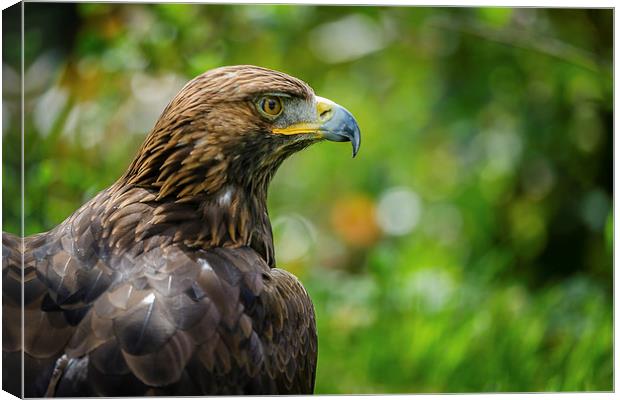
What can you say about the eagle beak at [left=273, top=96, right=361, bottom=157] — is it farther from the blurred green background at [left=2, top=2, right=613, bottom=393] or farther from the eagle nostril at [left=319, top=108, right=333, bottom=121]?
the blurred green background at [left=2, top=2, right=613, bottom=393]

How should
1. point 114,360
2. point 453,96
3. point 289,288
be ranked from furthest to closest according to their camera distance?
1. point 453,96
2. point 289,288
3. point 114,360

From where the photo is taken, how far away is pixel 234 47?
16.5 feet

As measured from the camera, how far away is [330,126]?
3.41 metres

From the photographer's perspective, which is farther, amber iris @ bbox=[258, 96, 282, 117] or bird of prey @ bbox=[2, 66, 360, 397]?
amber iris @ bbox=[258, 96, 282, 117]

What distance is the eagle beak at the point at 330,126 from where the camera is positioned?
3.40 metres

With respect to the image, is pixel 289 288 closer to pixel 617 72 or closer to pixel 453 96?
pixel 617 72

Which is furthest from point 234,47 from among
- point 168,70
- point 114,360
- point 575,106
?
point 114,360

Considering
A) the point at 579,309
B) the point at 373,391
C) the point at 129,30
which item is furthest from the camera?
the point at 579,309

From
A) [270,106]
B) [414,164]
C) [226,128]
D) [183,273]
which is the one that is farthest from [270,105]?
[414,164]

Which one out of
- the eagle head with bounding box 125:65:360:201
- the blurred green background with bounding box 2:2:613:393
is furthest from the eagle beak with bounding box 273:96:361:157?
the blurred green background with bounding box 2:2:613:393

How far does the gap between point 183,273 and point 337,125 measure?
708mm

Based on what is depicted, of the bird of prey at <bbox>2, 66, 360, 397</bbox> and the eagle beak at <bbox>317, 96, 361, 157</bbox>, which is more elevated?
the eagle beak at <bbox>317, 96, 361, 157</bbox>

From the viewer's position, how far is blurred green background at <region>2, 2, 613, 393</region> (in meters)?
4.45

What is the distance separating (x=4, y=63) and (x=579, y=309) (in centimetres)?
326
